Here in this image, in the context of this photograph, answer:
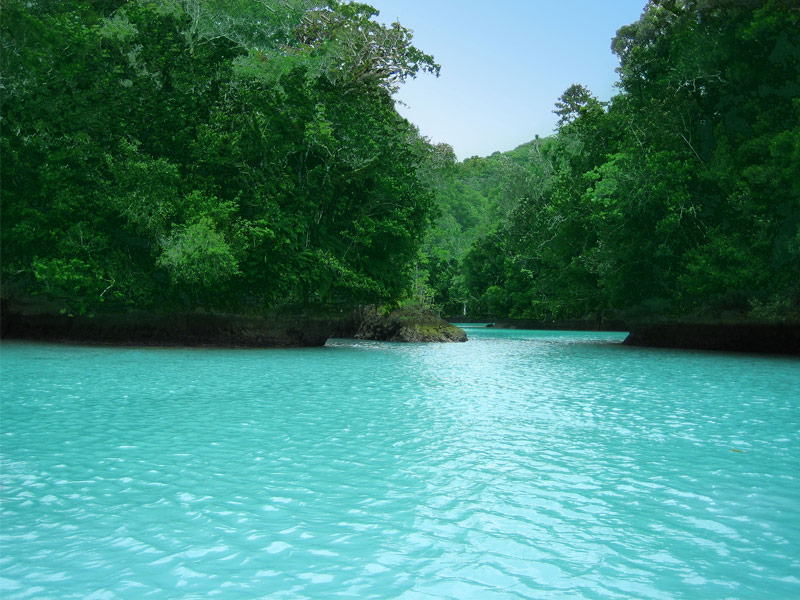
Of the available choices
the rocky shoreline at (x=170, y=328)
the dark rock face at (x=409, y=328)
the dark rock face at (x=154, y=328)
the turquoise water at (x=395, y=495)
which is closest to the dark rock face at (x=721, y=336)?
the dark rock face at (x=409, y=328)

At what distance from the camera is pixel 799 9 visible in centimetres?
2291

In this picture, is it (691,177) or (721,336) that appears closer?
(691,177)

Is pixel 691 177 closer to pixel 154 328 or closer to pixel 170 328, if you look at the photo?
pixel 170 328

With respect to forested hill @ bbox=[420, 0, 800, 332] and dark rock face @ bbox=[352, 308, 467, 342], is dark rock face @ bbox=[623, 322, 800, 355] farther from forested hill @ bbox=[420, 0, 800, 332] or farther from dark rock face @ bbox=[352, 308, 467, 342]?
dark rock face @ bbox=[352, 308, 467, 342]

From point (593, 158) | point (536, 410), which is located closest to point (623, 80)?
point (593, 158)

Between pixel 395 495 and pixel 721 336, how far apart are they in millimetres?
25584

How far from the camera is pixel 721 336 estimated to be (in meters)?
27.2

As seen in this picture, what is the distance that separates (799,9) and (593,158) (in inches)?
462

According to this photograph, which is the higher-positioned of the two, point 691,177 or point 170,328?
point 691,177

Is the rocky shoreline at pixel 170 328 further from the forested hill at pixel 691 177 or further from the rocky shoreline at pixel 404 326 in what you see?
the forested hill at pixel 691 177

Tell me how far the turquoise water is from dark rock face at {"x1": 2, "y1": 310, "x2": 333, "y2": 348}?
44.1 ft

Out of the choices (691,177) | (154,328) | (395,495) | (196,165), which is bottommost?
(395,495)

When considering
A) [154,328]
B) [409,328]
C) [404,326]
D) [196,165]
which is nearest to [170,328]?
[154,328]

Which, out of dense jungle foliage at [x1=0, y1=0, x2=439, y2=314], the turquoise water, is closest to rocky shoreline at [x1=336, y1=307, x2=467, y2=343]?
dense jungle foliage at [x1=0, y1=0, x2=439, y2=314]
